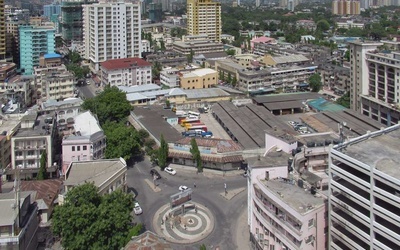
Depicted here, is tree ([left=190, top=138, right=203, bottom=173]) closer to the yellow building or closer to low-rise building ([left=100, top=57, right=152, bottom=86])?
the yellow building

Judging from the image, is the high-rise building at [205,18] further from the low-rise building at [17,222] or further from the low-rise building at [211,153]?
the low-rise building at [17,222]

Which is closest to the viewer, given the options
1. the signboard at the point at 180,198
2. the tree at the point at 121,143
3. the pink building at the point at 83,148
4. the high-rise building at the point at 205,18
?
the signboard at the point at 180,198

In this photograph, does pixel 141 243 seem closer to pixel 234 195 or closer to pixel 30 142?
pixel 234 195

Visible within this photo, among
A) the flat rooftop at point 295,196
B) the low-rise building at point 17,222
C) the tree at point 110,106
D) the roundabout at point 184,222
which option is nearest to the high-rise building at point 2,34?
the tree at point 110,106

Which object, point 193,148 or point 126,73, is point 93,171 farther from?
point 126,73

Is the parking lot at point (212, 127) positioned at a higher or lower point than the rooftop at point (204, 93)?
lower

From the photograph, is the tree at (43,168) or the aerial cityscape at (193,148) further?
the tree at (43,168)

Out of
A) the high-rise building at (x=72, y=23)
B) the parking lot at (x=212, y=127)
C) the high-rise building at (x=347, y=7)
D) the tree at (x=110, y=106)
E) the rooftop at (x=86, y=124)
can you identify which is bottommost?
the parking lot at (x=212, y=127)

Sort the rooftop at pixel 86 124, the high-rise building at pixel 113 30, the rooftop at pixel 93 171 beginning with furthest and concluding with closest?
the high-rise building at pixel 113 30 < the rooftop at pixel 86 124 < the rooftop at pixel 93 171
